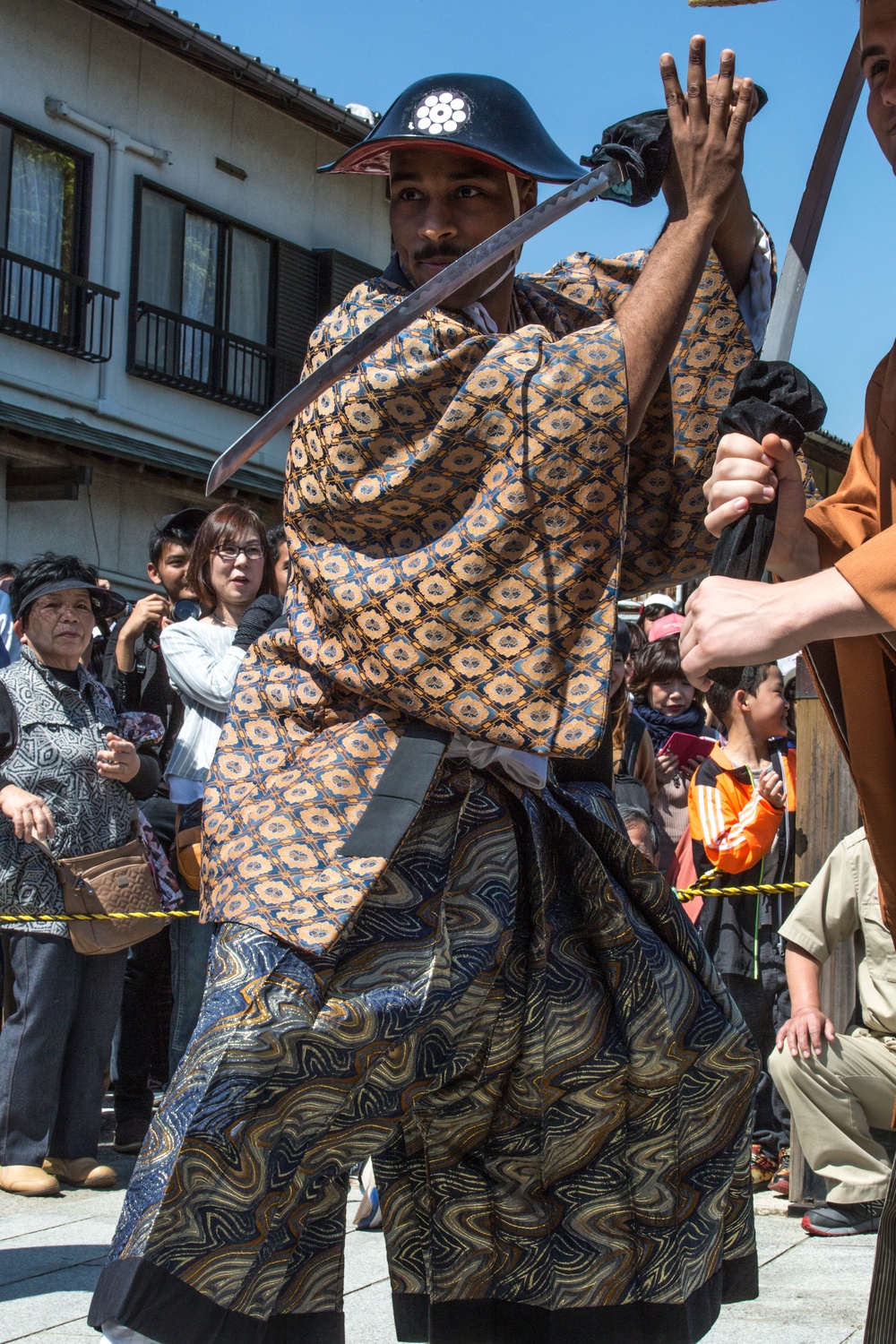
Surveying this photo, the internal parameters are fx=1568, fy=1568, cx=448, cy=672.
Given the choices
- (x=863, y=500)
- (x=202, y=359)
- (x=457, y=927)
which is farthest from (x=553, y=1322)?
(x=202, y=359)

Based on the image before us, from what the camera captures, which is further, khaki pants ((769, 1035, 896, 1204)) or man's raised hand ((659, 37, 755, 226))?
khaki pants ((769, 1035, 896, 1204))

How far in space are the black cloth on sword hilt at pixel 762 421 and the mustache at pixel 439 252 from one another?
0.73 metres

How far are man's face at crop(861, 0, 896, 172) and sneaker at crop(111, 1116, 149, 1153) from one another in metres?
4.55

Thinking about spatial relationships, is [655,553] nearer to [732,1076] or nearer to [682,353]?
[682,353]

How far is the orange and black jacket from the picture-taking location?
17.8ft

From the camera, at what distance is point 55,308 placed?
13.7m

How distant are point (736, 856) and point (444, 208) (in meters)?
3.32

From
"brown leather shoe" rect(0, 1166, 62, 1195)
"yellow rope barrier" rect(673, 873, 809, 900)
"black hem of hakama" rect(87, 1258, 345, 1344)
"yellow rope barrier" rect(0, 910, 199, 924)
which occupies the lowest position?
"brown leather shoe" rect(0, 1166, 62, 1195)

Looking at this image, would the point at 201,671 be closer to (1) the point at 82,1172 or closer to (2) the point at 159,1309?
(1) the point at 82,1172

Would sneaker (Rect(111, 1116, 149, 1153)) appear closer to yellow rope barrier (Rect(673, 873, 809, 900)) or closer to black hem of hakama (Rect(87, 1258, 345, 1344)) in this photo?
yellow rope barrier (Rect(673, 873, 809, 900))

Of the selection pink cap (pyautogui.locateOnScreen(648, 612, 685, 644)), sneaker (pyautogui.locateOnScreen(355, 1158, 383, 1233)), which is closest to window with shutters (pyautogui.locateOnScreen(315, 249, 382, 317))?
pink cap (pyautogui.locateOnScreen(648, 612, 685, 644))

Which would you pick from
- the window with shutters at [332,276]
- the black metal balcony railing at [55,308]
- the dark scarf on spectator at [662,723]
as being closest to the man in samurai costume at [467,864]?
the dark scarf on spectator at [662,723]

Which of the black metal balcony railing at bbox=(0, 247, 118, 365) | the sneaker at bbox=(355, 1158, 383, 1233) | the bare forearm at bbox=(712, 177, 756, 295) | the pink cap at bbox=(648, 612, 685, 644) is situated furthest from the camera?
the black metal balcony railing at bbox=(0, 247, 118, 365)

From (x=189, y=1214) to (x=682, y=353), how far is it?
1584 mm
